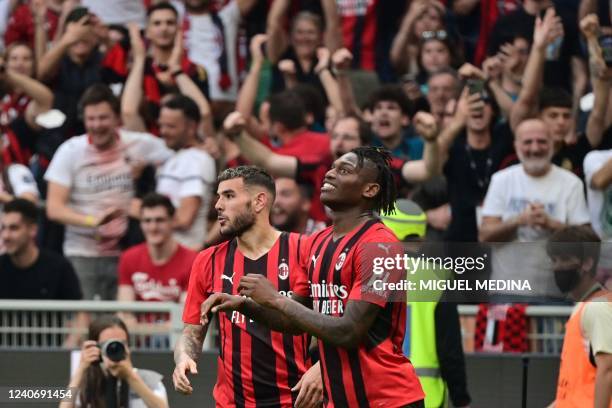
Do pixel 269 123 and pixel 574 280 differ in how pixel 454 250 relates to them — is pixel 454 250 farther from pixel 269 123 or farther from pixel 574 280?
pixel 269 123

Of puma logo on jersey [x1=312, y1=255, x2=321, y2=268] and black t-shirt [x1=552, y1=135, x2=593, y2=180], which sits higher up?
black t-shirt [x1=552, y1=135, x2=593, y2=180]

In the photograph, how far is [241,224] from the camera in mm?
7781

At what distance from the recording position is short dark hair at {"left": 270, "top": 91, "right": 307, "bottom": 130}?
39.5 ft

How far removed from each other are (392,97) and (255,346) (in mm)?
4739

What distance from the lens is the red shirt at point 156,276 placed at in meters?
11.2

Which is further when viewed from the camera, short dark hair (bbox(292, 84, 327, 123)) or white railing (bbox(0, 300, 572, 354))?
short dark hair (bbox(292, 84, 327, 123))

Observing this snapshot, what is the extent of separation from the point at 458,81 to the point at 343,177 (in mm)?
5935

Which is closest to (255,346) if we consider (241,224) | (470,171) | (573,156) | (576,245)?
(241,224)

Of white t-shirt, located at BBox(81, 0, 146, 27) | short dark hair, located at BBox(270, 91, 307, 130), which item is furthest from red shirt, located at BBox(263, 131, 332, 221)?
white t-shirt, located at BBox(81, 0, 146, 27)

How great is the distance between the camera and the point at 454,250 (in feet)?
26.3

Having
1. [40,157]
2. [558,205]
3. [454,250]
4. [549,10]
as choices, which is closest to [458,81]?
[549,10]

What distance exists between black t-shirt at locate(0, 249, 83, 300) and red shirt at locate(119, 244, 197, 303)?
47 centimetres

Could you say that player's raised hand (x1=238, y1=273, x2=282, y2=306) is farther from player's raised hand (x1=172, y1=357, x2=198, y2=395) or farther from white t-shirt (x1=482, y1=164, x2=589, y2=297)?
white t-shirt (x1=482, y1=164, x2=589, y2=297)

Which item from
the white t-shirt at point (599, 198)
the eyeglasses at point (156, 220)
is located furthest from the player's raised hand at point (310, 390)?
the white t-shirt at point (599, 198)
